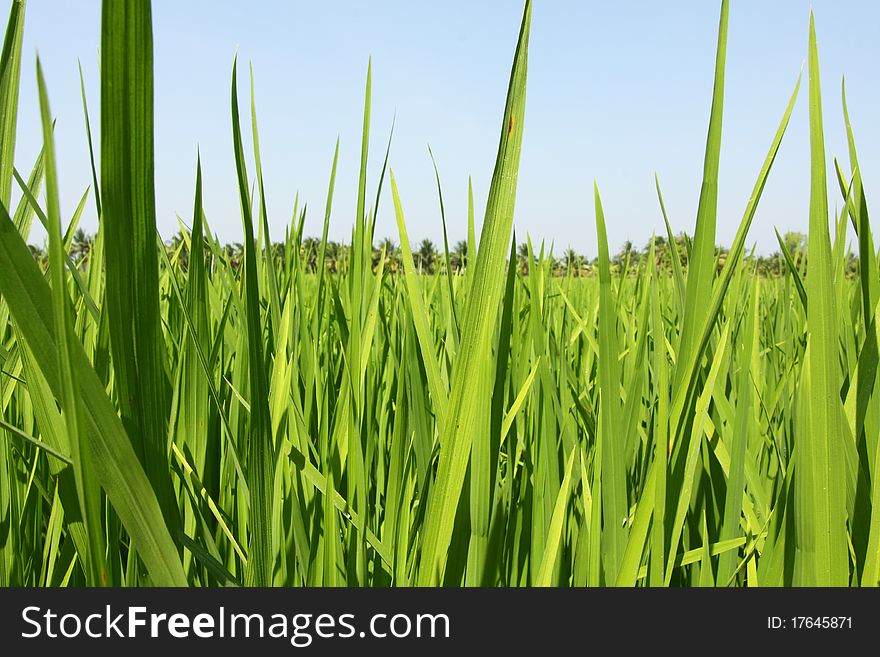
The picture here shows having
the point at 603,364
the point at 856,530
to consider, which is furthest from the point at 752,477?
the point at 603,364

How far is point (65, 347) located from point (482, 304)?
0.15 metres

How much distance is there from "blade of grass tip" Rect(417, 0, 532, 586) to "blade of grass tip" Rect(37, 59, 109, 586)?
0.13 metres

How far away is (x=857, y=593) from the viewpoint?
0.38 m

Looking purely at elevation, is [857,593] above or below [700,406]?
below

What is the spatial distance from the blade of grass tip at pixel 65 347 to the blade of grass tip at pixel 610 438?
11.4 inches

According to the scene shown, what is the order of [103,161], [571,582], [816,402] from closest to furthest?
[103,161] < [816,402] < [571,582]

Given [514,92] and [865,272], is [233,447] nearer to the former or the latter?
[514,92]

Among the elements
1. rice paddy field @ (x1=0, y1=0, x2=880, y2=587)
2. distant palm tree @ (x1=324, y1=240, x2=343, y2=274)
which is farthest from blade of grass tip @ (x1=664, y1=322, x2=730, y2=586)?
distant palm tree @ (x1=324, y1=240, x2=343, y2=274)

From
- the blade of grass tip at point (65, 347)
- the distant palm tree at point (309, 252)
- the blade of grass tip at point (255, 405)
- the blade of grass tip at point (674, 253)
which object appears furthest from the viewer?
the distant palm tree at point (309, 252)

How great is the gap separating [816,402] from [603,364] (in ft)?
0.40

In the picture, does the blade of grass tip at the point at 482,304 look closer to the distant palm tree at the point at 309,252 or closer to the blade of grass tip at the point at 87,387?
the blade of grass tip at the point at 87,387

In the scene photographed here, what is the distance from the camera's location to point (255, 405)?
30cm

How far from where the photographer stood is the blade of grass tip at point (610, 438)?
1.32 ft

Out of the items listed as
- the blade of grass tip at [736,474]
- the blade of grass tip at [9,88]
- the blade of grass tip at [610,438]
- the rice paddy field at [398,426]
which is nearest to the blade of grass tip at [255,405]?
the rice paddy field at [398,426]
